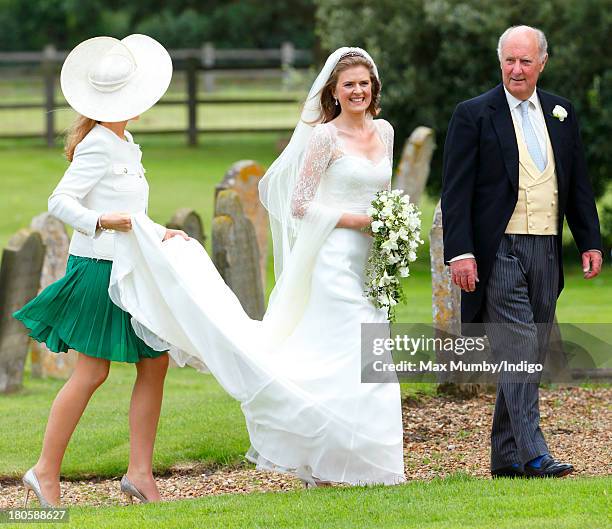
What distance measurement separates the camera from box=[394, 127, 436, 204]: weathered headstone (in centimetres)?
1548

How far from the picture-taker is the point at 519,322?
6496 mm

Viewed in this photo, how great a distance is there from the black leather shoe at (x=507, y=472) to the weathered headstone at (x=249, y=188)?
5523mm

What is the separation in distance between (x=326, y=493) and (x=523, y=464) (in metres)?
1.01

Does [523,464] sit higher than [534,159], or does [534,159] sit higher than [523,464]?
[534,159]

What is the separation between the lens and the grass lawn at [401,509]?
545 cm

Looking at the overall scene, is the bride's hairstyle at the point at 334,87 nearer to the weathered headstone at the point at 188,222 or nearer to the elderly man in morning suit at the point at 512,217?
the elderly man in morning suit at the point at 512,217

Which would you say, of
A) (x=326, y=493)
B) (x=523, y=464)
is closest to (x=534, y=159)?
(x=523, y=464)

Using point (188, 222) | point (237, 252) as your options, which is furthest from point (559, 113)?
point (188, 222)

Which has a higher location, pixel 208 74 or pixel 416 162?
pixel 208 74

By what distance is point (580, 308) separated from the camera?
13.0m

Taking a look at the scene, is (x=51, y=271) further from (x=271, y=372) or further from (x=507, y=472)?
Answer: (x=507, y=472)

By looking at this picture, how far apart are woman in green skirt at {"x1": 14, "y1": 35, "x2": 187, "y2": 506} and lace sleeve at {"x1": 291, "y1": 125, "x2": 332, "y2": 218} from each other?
1.95 ft

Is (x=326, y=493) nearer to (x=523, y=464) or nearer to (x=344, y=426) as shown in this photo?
(x=344, y=426)

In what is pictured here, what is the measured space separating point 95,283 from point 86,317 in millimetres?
162
